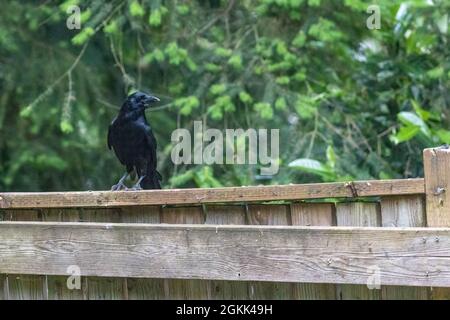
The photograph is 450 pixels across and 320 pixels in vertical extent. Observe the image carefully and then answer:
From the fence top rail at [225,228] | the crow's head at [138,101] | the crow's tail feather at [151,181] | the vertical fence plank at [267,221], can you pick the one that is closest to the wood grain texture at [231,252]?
the fence top rail at [225,228]

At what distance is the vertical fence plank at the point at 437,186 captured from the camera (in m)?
2.59

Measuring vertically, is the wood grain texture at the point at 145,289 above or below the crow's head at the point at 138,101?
below

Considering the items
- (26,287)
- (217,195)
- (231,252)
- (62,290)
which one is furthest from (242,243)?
(26,287)

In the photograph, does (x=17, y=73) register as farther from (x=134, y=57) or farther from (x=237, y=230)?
(x=237, y=230)

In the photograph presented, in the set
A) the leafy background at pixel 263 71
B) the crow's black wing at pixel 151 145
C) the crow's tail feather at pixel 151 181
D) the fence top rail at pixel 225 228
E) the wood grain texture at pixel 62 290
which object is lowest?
the wood grain texture at pixel 62 290

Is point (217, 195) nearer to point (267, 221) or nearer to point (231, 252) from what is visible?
point (267, 221)

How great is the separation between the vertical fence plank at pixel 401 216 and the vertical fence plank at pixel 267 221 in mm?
333

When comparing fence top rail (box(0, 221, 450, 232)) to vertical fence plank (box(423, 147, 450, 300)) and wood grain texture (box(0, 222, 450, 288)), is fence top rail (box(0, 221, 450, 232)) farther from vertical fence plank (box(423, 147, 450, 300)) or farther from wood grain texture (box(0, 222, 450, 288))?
vertical fence plank (box(423, 147, 450, 300))

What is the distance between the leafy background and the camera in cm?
630

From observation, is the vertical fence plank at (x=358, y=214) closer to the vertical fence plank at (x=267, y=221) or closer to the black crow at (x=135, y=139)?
the vertical fence plank at (x=267, y=221)

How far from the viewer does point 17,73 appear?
762 cm

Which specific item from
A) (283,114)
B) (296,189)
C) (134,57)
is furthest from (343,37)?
(296,189)

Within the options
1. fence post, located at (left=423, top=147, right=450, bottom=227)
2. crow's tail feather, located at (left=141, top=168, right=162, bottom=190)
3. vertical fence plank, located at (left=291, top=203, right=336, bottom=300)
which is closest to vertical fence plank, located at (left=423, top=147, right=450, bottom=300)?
fence post, located at (left=423, top=147, right=450, bottom=227)
